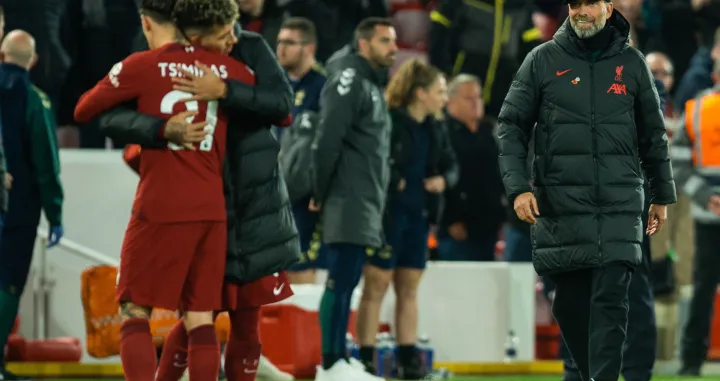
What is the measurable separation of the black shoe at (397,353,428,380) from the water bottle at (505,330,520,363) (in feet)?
4.99

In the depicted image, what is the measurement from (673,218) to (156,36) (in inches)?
271

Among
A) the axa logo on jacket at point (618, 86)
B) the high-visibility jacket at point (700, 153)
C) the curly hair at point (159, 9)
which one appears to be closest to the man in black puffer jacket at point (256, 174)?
the curly hair at point (159, 9)

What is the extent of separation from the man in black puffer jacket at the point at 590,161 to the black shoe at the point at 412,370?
3.44 m

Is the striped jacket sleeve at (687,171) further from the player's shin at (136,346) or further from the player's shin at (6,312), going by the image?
the player's shin at (136,346)

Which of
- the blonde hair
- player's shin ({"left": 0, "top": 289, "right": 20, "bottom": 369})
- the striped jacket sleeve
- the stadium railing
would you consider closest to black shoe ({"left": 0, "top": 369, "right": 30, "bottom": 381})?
player's shin ({"left": 0, "top": 289, "right": 20, "bottom": 369})

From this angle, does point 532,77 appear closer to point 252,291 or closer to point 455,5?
point 252,291

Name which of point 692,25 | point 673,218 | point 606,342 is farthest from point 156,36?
point 692,25

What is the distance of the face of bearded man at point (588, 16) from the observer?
23.4 ft

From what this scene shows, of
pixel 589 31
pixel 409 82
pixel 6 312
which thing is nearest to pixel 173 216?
pixel 589 31

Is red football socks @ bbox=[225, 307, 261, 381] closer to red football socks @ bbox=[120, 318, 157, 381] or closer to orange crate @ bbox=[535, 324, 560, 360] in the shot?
red football socks @ bbox=[120, 318, 157, 381]

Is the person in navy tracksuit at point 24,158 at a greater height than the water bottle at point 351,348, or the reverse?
the person in navy tracksuit at point 24,158

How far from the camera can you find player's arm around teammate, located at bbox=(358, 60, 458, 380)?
10.4 metres

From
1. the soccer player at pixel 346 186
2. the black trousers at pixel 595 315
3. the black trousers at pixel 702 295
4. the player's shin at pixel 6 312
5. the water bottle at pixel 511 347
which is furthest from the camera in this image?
the water bottle at pixel 511 347

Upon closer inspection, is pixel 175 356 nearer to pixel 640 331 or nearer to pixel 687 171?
pixel 640 331
